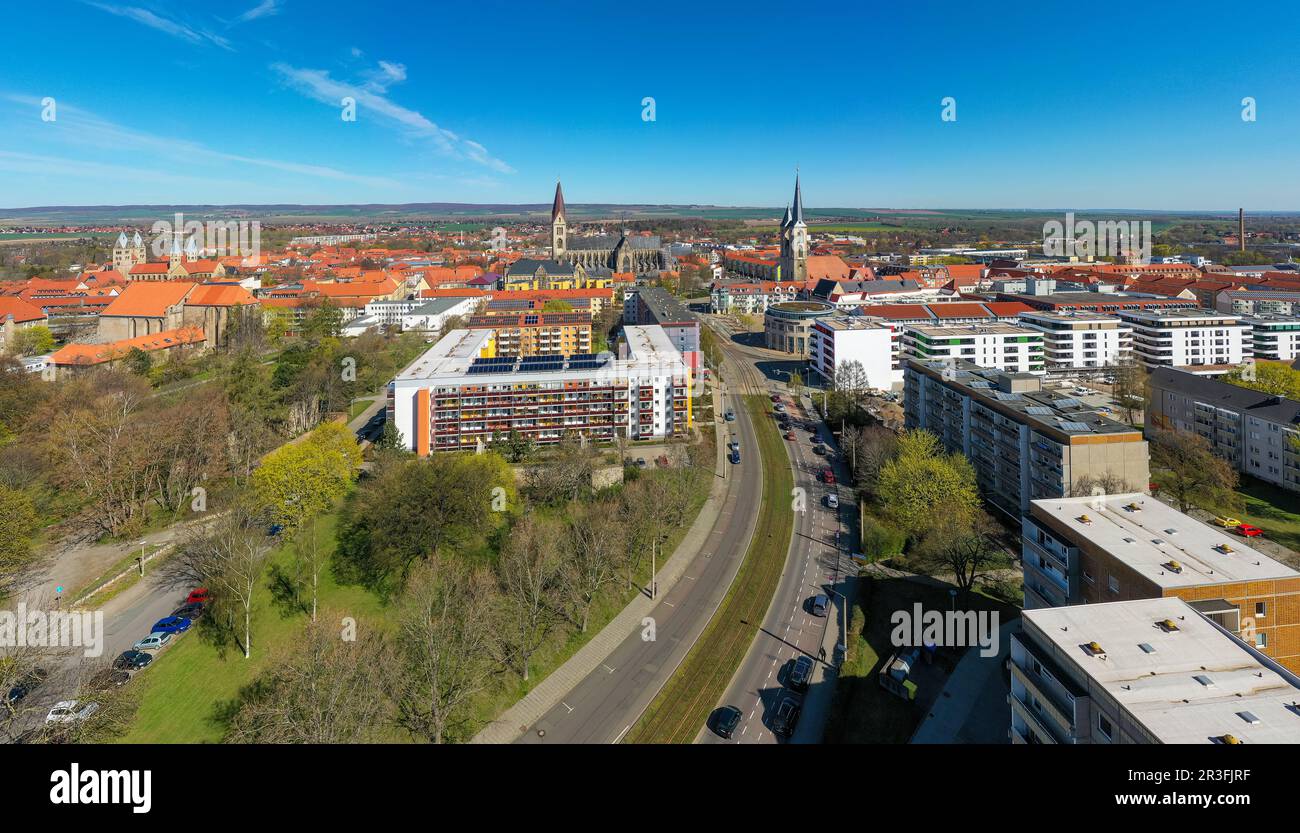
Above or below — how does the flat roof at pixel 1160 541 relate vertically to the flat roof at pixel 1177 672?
above

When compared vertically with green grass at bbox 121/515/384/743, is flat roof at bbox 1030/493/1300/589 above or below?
above

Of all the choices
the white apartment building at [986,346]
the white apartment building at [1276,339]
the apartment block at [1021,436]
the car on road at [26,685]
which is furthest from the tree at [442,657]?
the white apartment building at [1276,339]

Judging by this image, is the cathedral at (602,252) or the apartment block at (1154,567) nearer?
the apartment block at (1154,567)

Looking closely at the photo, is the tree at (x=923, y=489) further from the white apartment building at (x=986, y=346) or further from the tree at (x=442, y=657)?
the white apartment building at (x=986, y=346)

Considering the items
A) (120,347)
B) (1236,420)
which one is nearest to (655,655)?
(1236,420)

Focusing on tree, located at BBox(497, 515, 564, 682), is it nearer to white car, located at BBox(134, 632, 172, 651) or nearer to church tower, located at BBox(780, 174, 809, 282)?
white car, located at BBox(134, 632, 172, 651)

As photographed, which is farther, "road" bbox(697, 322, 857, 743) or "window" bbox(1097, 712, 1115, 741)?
"road" bbox(697, 322, 857, 743)

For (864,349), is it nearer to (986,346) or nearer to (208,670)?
(986,346)

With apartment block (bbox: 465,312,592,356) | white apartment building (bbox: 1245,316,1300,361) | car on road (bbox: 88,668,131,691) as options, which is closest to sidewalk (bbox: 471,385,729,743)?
car on road (bbox: 88,668,131,691)
